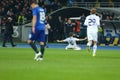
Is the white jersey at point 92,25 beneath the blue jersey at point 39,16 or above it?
beneath

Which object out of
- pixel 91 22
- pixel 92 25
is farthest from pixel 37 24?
pixel 92 25

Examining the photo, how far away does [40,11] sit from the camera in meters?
20.6

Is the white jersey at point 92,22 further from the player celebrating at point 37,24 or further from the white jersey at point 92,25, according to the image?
the player celebrating at point 37,24

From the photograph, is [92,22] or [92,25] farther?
[92,25]

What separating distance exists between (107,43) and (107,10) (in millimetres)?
3696

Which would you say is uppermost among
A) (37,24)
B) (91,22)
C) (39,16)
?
(39,16)

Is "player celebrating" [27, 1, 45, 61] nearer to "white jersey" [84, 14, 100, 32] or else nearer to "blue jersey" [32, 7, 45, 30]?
"blue jersey" [32, 7, 45, 30]

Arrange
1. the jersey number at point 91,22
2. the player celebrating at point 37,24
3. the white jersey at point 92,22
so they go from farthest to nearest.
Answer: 1. the jersey number at point 91,22
2. the white jersey at point 92,22
3. the player celebrating at point 37,24

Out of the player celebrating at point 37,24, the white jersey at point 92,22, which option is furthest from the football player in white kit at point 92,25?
the player celebrating at point 37,24

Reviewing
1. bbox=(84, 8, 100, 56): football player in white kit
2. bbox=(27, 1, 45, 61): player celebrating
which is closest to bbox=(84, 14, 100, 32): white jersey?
bbox=(84, 8, 100, 56): football player in white kit

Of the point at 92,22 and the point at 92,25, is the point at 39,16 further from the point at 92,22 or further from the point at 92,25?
the point at 92,25

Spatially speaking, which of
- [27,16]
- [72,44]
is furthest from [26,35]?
[72,44]

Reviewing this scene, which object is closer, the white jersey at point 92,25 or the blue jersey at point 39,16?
the blue jersey at point 39,16

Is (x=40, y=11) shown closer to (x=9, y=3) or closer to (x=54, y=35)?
(x=54, y=35)
